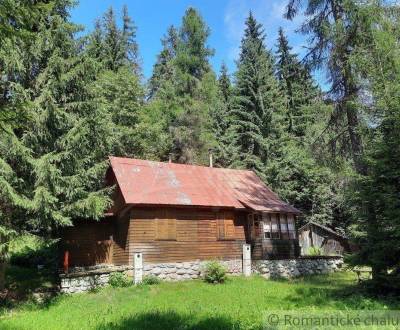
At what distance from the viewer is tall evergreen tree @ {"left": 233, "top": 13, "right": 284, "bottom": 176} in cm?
3869

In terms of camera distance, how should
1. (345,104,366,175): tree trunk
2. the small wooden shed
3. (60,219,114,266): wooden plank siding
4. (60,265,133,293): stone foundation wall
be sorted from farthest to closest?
the small wooden shed → (60,219,114,266): wooden plank siding → (345,104,366,175): tree trunk → (60,265,133,293): stone foundation wall

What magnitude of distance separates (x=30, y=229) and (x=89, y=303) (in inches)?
167

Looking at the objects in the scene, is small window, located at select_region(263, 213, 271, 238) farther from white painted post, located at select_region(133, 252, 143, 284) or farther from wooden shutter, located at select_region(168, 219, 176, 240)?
white painted post, located at select_region(133, 252, 143, 284)

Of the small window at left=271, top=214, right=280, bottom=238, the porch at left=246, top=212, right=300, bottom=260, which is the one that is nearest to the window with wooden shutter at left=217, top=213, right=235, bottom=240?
the porch at left=246, top=212, right=300, bottom=260

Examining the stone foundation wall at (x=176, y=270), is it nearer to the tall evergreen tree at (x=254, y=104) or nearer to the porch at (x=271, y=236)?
the porch at (x=271, y=236)

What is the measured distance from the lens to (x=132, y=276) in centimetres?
2072

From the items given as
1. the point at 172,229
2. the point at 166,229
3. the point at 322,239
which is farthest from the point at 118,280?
the point at 322,239

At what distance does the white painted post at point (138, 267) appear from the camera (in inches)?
808

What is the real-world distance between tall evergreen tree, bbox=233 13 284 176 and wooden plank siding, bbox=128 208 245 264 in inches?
538

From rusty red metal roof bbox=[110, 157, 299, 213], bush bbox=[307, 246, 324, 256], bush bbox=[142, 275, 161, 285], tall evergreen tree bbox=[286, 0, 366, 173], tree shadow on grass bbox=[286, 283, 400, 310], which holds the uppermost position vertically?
tall evergreen tree bbox=[286, 0, 366, 173]

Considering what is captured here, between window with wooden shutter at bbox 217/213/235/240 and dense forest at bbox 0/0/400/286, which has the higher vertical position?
dense forest at bbox 0/0/400/286

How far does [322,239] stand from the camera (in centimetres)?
3538

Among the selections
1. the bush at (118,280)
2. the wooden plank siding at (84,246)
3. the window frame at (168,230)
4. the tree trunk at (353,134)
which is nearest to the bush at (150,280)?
the bush at (118,280)

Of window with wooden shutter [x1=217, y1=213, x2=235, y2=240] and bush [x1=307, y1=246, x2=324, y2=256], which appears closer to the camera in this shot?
window with wooden shutter [x1=217, y1=213, x2=235, y2=240]
